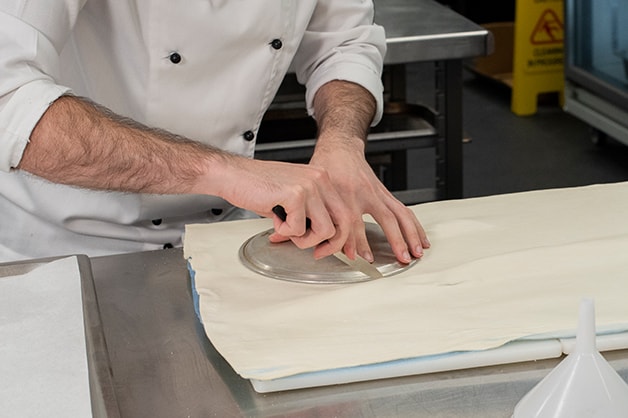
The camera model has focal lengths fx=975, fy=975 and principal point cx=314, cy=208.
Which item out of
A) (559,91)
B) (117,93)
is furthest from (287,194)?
(559,91)

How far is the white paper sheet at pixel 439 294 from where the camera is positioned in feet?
3.29

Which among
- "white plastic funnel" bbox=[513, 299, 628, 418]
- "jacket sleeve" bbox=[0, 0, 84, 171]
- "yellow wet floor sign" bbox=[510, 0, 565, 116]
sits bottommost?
"yellow wet floor sign" bbox=[510, 0, 565, 116]

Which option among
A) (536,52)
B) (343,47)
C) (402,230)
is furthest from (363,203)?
(536,52)

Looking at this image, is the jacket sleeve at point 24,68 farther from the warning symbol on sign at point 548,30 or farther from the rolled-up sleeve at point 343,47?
the warning symbol on sign at point 548,30

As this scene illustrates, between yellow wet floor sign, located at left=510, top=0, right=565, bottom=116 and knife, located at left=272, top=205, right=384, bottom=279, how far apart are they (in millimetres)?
3847

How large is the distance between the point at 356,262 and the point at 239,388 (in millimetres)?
316

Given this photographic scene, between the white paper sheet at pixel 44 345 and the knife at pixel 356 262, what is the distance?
0.26 metres

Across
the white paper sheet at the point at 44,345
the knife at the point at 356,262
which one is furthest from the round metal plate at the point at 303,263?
the white paper sheet at the point at 44,345

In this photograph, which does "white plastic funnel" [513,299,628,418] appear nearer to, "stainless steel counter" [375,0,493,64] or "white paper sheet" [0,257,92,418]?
"white paper sheet" [0,257,92,418]

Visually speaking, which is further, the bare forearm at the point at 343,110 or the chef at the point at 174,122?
the bare forearm at the point at 343,110

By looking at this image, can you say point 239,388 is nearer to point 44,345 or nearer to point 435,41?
point 44,345

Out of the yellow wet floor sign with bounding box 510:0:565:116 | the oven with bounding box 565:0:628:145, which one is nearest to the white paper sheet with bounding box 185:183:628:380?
the oven with bounding box 565:0:628:145

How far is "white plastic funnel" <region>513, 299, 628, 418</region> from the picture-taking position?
2.67 ft

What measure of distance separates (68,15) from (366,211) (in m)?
0.50
